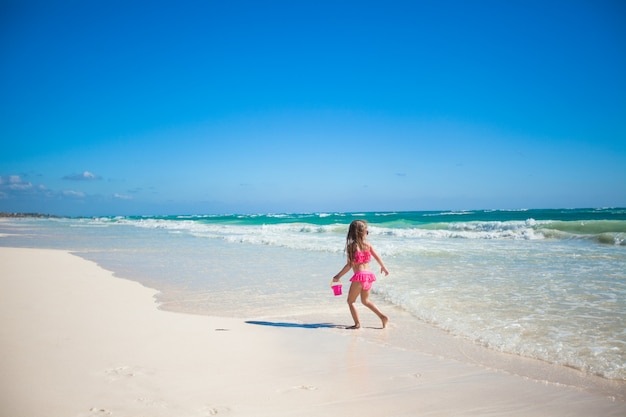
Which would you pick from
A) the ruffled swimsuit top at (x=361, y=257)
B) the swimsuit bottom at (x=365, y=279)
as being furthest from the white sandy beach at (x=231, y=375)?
the ruffled swimsuit top at (x=361, y=257)

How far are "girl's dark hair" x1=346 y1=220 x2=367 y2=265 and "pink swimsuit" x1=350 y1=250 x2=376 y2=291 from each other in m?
0.07

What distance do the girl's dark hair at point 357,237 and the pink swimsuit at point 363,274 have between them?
0.07 m

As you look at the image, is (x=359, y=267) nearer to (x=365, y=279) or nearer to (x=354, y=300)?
(x=365, y=279)

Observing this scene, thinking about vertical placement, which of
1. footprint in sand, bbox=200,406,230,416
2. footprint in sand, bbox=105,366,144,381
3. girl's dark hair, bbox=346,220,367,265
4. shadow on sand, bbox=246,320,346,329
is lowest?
shadow on sand, bbox=246,320,346,329

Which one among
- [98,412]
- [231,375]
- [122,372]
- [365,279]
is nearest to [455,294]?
[365,279]

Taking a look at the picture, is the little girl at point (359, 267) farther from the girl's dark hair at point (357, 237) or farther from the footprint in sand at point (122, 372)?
the footprint in sand at point (122, 372)

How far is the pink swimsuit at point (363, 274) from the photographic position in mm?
5680

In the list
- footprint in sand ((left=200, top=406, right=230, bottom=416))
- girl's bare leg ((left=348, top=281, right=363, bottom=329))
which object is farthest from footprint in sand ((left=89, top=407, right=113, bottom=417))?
girl's bare leg ((left=348, top=281, right=363, bottom=329))

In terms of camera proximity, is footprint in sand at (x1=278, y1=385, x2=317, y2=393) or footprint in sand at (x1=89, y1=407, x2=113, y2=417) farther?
footprint in sand at (x1=278, y1=385, x2=317, y2=393)

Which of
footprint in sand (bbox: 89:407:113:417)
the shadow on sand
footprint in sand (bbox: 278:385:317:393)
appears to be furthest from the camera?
the shadow on sand

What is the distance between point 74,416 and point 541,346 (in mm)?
5053

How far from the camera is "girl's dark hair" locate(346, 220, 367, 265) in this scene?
570cm

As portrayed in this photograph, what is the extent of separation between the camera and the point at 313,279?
982 centimetres

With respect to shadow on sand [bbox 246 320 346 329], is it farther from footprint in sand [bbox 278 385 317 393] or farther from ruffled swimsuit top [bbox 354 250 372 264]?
Answer: footprint in sand [bbox 278 385 317 393]
